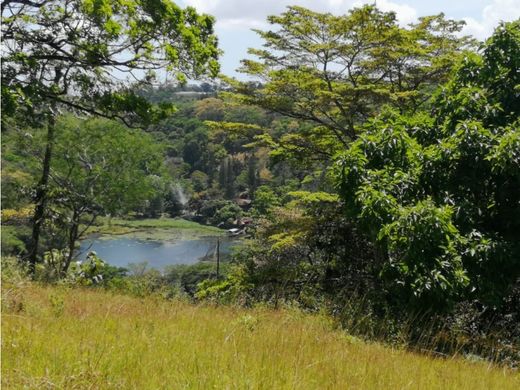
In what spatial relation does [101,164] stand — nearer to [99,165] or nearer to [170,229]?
[99,165]

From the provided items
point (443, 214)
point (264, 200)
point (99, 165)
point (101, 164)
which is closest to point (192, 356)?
point (443, 214)

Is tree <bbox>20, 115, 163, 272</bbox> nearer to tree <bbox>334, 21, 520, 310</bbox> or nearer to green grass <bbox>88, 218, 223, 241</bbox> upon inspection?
tree <bbox>334, 21, 520, 310</bbox>

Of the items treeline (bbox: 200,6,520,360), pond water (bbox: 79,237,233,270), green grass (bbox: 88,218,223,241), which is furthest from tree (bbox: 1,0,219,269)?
green grass (bbox: 88,218,223,241)

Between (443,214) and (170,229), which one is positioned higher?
(443,214)

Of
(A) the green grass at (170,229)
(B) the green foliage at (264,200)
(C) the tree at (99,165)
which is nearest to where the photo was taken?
(C) the tree at (99,165)

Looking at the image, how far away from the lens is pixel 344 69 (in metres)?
16.2

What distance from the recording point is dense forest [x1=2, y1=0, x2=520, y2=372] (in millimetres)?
6930

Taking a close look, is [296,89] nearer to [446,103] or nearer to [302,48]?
[302,48]

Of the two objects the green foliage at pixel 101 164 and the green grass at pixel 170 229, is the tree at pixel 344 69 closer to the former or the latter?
the green foliage at pixel 101 164

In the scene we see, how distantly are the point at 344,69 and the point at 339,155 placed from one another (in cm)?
855

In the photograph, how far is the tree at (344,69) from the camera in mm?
15156

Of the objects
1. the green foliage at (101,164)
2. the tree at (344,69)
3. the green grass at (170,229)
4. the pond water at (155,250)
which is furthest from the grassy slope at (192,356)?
the green grass at (170,229)

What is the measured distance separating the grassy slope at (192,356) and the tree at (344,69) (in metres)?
10.9

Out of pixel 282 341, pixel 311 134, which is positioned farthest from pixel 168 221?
pixel 282 341
